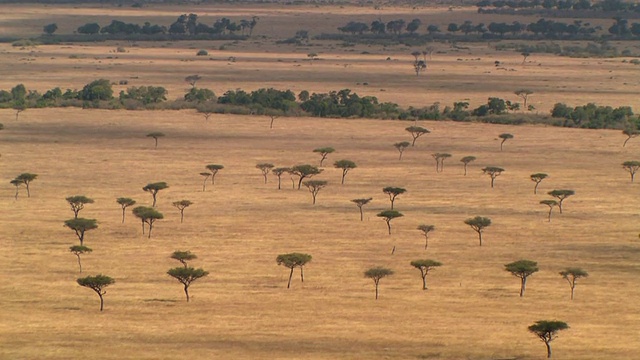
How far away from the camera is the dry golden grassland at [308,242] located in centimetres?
4744

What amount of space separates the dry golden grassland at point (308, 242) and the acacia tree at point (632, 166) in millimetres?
613

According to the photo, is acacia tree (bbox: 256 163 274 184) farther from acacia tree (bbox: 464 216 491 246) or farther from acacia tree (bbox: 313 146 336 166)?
acacia tree (bbox: 464 216 491 246)

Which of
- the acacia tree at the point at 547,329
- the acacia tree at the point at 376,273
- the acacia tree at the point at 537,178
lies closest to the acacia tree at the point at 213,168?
the acacia tree at the point at 537,178

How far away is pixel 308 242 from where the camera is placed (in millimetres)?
66438

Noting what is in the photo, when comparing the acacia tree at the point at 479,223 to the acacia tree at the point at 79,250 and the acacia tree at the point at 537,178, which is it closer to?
the acacia tree at the point at 537,178

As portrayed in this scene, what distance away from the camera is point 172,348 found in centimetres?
4547

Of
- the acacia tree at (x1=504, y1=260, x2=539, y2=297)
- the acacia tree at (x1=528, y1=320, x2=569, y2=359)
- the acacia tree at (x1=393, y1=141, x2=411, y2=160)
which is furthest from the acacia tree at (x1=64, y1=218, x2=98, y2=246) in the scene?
the acacia tree at (x1=393, y1=141, x2=411, y2=160)

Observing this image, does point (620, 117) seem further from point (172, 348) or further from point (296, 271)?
point (172, 348)

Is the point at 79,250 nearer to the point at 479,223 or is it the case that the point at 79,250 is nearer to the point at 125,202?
the point at 125,202

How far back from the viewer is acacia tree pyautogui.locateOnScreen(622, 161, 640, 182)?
86.3 meters

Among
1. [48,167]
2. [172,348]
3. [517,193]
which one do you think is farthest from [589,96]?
[172,348]

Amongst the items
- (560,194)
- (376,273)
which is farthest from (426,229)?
(560,194)

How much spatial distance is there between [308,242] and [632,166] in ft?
109

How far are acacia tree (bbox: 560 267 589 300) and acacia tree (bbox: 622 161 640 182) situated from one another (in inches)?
1198
